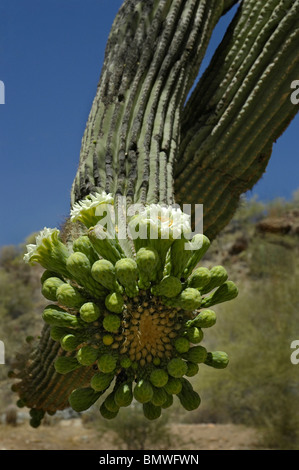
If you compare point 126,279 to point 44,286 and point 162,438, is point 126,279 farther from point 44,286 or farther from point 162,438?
point 162,438

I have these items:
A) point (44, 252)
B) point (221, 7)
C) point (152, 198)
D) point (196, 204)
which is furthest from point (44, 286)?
point (221, 7)

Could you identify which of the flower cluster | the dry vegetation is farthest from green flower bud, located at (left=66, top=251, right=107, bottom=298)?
the dry vegetation

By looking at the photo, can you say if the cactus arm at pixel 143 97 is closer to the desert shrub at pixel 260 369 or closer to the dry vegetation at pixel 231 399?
the dry vegetation at pixel 231 399

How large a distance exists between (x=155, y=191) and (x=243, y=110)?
83cm

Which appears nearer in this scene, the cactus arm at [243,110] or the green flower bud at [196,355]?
the green flower bud at [196,355]

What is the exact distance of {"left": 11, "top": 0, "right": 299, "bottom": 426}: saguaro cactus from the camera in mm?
1485

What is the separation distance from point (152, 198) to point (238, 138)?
792 millimetres

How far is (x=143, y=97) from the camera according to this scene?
2.20 m

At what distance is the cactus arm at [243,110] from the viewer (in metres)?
2.47

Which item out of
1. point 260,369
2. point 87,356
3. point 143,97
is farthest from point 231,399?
point 87,356

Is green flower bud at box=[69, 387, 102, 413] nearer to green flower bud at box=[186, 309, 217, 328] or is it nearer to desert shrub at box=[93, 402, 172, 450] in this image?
green flower bud at box=[186, 309, 217, 328]

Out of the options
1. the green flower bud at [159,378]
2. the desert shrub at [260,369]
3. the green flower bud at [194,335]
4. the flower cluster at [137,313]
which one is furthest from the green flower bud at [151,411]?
the desert shrub at [260,369]

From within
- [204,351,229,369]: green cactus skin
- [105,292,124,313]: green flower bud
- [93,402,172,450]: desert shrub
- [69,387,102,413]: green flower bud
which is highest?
[105,292,124,313]: green flower bud

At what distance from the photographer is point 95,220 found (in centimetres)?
160
